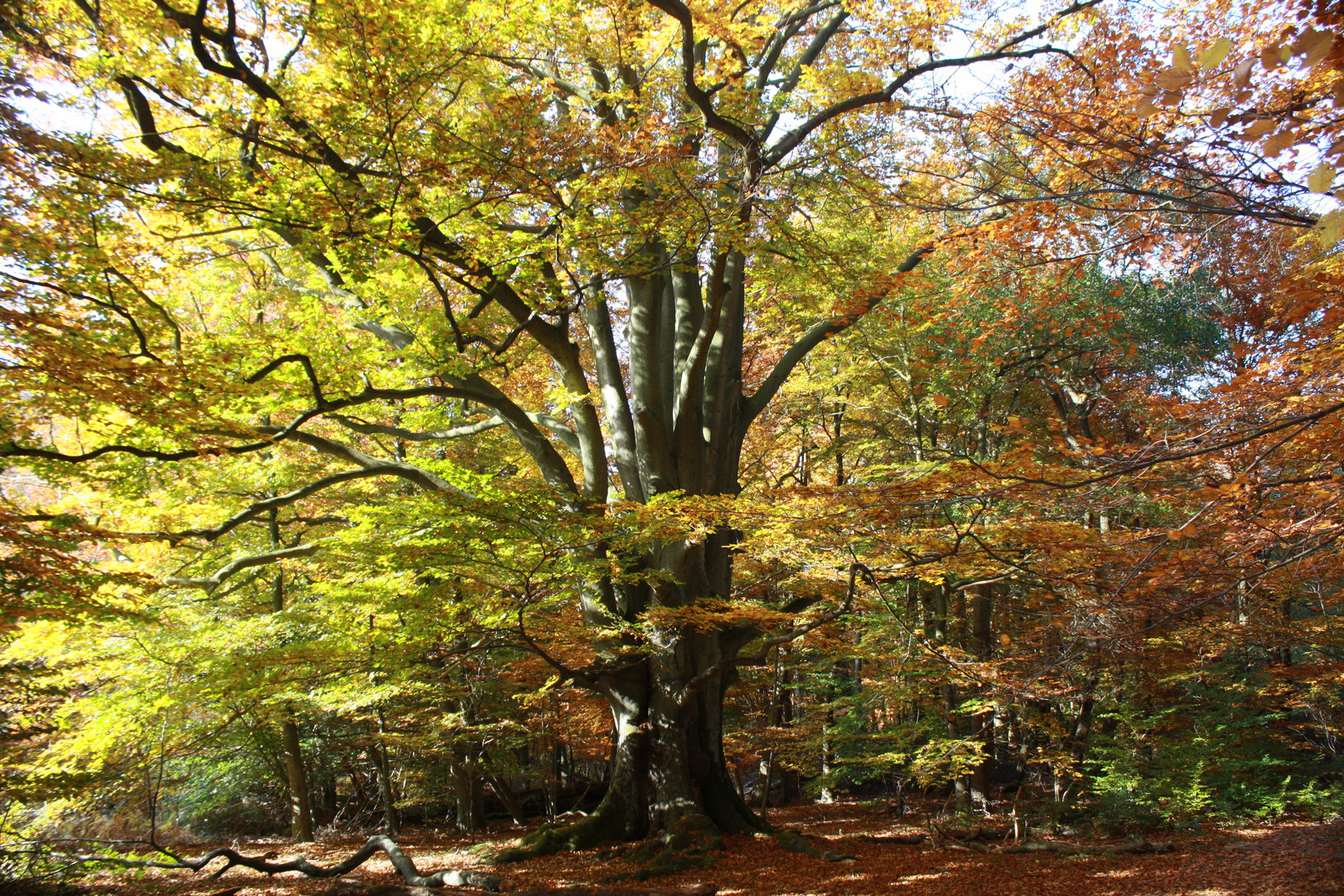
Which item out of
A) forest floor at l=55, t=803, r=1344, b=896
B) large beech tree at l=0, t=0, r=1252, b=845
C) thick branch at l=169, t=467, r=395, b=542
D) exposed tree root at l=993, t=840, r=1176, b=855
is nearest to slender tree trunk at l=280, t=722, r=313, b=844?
forest floor at l=55, t=803, r=1344, b=896

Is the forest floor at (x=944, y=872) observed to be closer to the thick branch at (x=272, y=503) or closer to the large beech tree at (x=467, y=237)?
the large beech tree at (x=467, y=237)

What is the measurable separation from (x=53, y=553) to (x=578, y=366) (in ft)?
15.4

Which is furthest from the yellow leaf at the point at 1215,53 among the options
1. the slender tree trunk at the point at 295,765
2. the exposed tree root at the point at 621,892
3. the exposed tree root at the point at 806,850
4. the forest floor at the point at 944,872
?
the slender tree trunk at the point at 295,765

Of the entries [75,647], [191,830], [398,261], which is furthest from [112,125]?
[191,830]

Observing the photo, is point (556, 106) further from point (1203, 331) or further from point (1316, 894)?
point (1316, 894)

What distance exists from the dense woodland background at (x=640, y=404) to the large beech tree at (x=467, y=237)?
0.06 meters

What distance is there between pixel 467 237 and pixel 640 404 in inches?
120

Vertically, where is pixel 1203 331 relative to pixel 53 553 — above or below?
above

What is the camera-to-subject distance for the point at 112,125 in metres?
6.92

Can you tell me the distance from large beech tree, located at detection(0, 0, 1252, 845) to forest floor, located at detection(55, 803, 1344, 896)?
2.99 ft

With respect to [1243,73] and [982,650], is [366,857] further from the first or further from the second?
[982,650]

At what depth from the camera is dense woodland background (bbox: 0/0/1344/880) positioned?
4539 millimetres

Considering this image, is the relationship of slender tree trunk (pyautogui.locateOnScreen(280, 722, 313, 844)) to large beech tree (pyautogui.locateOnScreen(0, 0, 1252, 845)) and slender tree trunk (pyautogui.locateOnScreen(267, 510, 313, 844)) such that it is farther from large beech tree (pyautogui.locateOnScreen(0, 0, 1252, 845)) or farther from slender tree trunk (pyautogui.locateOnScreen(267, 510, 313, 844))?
large beech tree (pyautogui.locateOnScreen(0, 0, 1252, 845))

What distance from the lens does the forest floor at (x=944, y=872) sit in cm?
641
